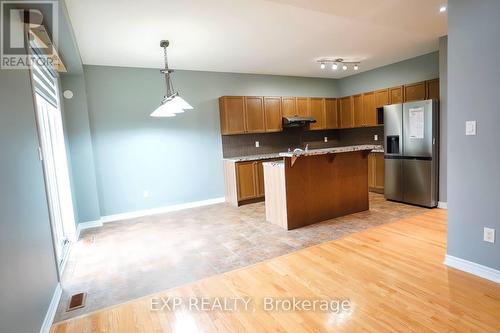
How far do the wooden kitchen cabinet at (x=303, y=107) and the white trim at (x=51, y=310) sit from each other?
5256 millimetres

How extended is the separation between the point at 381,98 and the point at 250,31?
3487 mm

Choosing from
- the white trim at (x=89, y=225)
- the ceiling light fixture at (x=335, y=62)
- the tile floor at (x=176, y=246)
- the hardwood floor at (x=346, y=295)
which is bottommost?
the hardwood floor at (x=346, y=295)

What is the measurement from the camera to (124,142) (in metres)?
4.85

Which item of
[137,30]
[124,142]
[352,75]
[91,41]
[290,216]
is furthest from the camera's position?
[352,75]

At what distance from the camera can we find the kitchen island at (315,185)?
3787 mm

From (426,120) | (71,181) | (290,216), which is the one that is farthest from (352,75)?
(71,181)

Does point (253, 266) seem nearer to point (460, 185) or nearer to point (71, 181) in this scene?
point (460, 185)

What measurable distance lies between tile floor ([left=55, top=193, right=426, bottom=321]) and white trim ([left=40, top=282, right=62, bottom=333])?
5 cm

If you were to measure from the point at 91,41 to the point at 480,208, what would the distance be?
4611mm

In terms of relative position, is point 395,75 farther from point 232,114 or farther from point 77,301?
point 77,301

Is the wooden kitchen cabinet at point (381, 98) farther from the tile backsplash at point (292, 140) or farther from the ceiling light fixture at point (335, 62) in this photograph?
the ceiling light fixture at point (335, 62)

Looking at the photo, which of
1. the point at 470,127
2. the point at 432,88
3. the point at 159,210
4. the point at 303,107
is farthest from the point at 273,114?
the point at 470,127

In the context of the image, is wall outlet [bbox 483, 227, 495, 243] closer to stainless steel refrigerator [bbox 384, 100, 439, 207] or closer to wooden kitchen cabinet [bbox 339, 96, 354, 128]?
stainless steel refrigerator [bbox 384, 100, 439, 207]

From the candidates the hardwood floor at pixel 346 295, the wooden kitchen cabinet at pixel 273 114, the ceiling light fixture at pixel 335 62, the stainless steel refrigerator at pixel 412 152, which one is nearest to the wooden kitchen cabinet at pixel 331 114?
the ceiling light fixture at pixel 335 62
